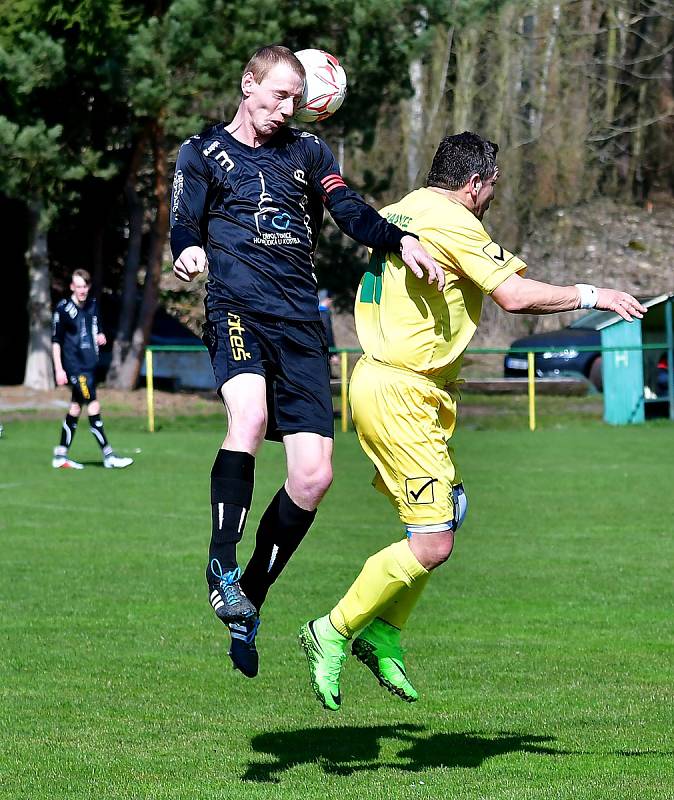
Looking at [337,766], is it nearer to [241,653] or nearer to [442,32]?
[241,653]

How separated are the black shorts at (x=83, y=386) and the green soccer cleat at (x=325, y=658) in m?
12.4

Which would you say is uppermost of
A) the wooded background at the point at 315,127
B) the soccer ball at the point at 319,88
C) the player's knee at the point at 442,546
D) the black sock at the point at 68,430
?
the wooded background at the point at 315,127

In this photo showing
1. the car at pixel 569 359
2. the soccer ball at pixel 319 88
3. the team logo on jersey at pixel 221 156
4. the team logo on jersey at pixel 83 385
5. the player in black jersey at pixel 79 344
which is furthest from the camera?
the car at pixel 569 359

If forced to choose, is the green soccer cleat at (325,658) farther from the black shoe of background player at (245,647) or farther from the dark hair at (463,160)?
the dark hair at (463,160)

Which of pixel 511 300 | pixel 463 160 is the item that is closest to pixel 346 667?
pixel 511 300

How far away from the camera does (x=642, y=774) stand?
555cm

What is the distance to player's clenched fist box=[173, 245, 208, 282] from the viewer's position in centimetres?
528

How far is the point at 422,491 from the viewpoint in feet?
18.9

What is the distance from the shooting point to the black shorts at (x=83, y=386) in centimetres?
1784

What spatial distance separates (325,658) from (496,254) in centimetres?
179

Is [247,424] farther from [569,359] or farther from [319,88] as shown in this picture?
[569,359]

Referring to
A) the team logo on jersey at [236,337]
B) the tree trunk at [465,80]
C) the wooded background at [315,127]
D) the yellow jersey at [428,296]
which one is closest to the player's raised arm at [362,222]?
the yellow jersey at [428,296]

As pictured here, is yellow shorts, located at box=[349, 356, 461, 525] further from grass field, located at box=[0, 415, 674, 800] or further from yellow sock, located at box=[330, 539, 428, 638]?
grass field, located at box=[0, 415, 674, 800]

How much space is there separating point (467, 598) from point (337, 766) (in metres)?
4.22
